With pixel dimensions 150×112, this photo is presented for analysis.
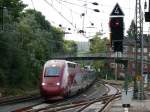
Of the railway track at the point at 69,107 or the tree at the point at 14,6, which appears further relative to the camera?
the tree at the point at 14,6

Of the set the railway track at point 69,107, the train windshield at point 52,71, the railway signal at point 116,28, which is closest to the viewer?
the railway signal at point 116,28

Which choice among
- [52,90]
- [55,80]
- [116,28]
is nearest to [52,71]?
[55,80]

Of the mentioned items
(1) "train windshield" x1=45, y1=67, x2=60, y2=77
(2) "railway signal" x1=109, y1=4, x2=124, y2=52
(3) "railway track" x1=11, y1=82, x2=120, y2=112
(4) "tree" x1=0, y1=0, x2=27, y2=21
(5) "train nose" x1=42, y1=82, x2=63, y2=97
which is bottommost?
(3) "railway track" x1=11, y1=82, x2=120, y2=112

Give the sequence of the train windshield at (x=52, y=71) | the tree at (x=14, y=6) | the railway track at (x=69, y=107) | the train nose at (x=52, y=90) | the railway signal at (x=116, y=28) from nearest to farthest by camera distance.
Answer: the railway signal at (x=116, y=28) < the railway track at (x=69, y=107) < the train nose at (x=52, y=90) < the train windshield at (x=52, y=71) < the tree at (x=14, y=6)

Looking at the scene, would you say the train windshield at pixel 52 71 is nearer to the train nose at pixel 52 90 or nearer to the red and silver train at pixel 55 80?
the red and silver train at pixel 55 80

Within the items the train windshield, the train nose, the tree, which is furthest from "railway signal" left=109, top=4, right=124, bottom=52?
the tree

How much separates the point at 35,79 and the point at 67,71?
84.3 feet

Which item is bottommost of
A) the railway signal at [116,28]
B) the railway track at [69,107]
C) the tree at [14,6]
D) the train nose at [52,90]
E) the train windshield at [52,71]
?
the railway track at [69,107]

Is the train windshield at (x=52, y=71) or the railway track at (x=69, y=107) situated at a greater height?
the train windshield at (x=52, y=71)

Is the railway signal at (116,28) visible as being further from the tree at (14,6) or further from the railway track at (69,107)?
the tree at (14,6)

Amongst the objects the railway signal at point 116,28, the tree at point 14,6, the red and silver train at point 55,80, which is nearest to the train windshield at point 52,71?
the red and silver train at point 55,80

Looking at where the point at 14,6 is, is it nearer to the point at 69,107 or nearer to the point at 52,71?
the point at 52,71

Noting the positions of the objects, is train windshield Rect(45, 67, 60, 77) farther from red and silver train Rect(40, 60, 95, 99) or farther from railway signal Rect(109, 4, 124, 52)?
railway signal Rect(109, 4, 124, 52)

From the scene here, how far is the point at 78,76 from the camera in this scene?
2147 inches
